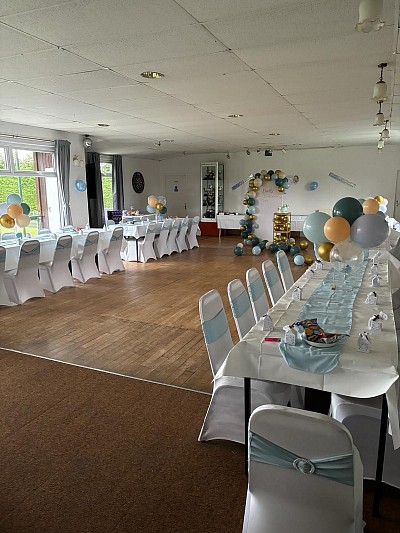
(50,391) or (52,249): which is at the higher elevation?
Result: (52,249)

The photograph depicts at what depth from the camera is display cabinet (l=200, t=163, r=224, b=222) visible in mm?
14631

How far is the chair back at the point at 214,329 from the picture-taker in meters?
2.72

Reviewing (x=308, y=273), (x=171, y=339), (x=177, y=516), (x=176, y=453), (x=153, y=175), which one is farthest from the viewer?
(x=153, y=175)

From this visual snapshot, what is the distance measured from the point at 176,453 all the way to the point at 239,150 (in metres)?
12.4

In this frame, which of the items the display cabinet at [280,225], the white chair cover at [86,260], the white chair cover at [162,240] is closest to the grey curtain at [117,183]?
the white chair cover at [162,240]

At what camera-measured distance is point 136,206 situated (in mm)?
14523

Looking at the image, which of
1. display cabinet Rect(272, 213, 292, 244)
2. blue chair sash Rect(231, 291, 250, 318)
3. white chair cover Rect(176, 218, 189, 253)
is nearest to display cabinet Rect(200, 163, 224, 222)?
white chair cover Rect(176, 218, 189, 253)

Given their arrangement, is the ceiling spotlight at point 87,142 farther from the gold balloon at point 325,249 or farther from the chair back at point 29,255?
the gold balloon at point 325,249

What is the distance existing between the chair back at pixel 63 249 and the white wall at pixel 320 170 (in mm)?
8893

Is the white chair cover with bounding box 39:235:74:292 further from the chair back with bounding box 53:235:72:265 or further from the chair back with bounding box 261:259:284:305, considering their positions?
the chair back with bounding box 261:259:284:305

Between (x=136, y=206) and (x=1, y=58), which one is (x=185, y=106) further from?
(x=136, y=206)

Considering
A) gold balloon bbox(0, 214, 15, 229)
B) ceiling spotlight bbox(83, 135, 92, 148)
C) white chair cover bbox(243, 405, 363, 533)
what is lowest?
white chair cover bbox(243, 405, 363, 533)

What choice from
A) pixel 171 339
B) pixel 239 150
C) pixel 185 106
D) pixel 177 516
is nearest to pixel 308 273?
pixel 171 339

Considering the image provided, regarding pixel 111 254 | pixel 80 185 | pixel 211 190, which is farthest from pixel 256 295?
pixel 211 190
